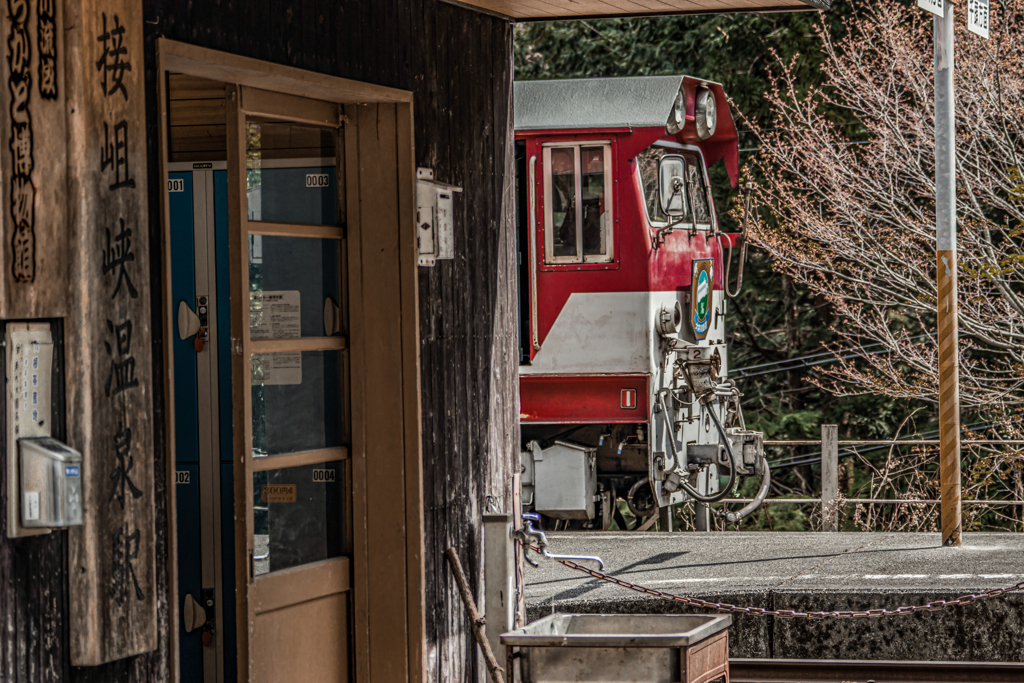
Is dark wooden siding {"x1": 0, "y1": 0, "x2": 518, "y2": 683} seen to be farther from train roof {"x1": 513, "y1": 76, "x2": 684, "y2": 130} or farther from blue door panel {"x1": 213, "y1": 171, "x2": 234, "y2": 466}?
train roof {"x1": 513, "y1": 76, "x2": 684, "y2": 130}

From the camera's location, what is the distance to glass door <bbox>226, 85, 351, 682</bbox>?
16.5 ft

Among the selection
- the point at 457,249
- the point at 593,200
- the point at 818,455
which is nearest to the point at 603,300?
the point at 593,200

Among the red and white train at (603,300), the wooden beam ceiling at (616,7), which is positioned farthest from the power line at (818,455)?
the wooden beam ceiling at (616,7)

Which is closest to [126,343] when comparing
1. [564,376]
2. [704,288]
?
[564,376]

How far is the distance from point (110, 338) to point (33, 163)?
542 mm

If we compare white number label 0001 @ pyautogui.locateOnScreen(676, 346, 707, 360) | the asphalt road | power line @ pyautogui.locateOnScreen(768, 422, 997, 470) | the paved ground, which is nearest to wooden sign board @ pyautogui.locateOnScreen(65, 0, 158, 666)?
the paved ground

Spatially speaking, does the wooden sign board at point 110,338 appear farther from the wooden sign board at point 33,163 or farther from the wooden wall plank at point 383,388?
the wooden wall plank at point 383,388

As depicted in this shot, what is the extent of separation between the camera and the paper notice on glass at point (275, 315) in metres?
5.34

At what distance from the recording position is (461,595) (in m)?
6.07

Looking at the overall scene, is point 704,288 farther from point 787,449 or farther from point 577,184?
point 787,449

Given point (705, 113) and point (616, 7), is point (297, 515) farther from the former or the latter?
point (705, 113)

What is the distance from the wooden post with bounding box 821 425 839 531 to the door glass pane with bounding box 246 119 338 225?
823cm

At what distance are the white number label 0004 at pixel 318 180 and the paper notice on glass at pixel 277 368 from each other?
670mm

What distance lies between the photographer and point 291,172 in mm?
5480
